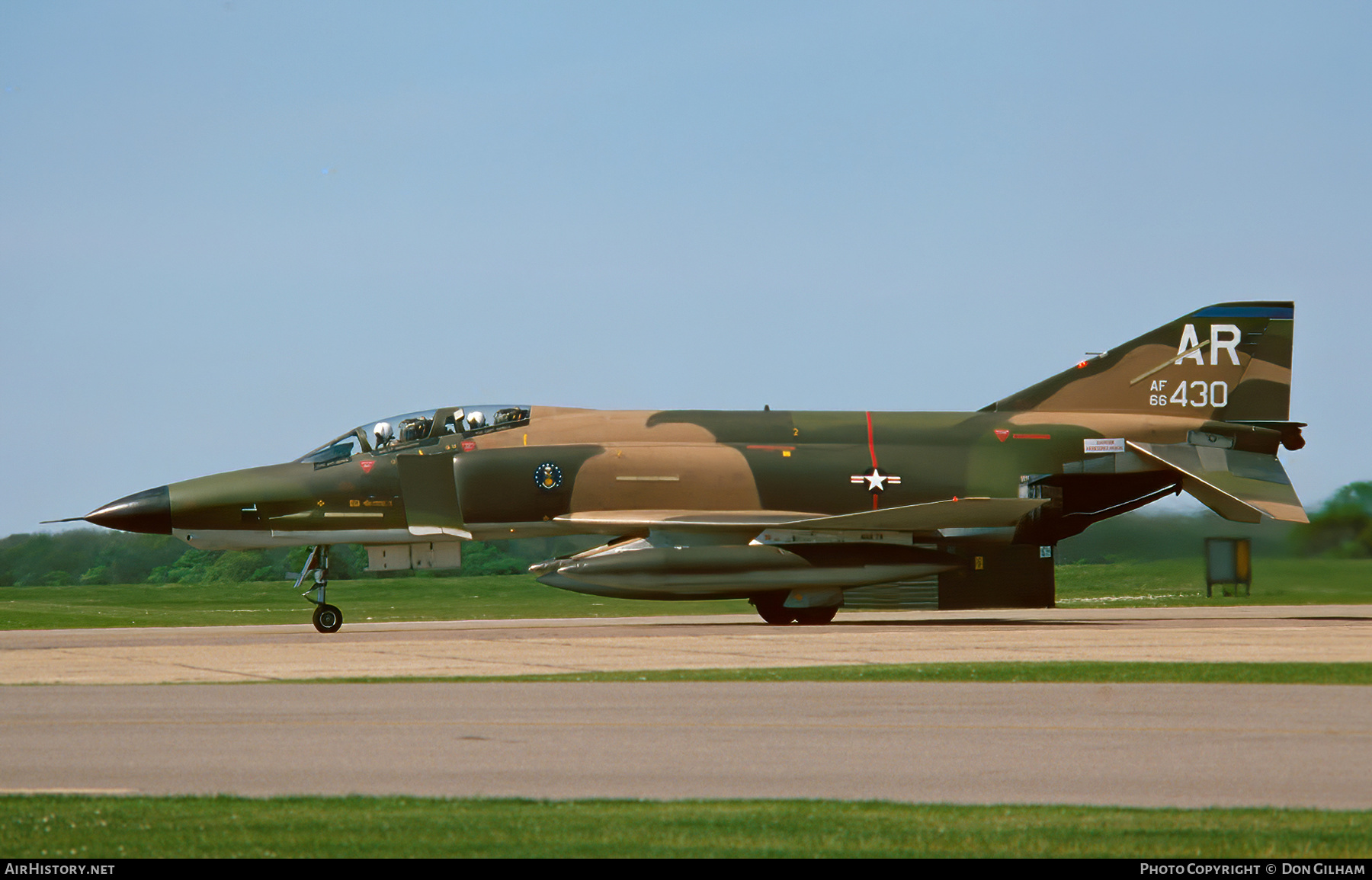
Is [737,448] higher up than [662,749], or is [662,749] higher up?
[737,448]

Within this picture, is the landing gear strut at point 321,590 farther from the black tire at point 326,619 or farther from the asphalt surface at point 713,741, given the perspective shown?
the asphalt surface at point 713,741

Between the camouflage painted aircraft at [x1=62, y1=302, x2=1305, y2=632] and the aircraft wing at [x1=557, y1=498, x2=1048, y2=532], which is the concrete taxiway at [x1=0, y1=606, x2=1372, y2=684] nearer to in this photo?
the camouflage painted aircraft at [x1=62, y1=302, x2=1305, y2=632]

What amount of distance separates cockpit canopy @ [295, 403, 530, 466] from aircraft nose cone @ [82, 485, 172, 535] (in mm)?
2365

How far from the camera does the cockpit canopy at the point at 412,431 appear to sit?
23.6 m

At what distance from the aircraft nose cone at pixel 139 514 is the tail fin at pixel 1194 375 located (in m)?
15.0

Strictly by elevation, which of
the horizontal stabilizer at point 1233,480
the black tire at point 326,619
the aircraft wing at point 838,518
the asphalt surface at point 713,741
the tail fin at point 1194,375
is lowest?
the black tire at point 326,619

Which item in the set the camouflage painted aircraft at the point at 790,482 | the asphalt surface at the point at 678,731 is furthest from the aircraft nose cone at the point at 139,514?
the asphalt surface at the point at 678,731

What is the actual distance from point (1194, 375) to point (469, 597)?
15.6m

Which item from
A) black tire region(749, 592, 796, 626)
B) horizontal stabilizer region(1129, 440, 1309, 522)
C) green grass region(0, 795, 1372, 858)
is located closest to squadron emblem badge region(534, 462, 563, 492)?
black tire region(749, 592, 796, 626)

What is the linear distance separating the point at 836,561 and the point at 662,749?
1459 cm

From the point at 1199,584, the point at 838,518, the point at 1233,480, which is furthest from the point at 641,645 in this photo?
the point at 1199,584

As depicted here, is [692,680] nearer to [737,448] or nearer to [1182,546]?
[737,448]
